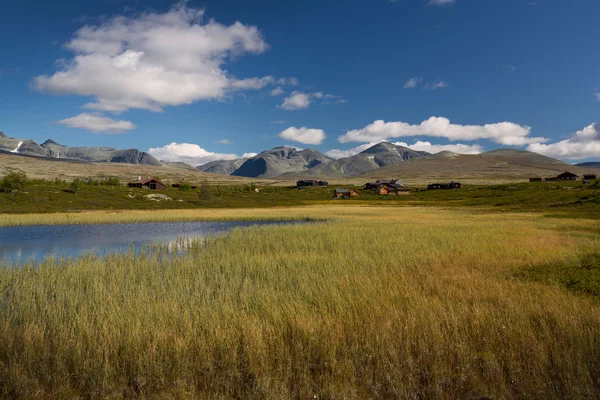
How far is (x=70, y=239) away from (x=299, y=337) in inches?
1317

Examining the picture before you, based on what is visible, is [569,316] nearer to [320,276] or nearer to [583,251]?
[320,276]

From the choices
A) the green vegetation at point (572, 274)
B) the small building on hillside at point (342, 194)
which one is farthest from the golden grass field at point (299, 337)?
the small building on hillside at point (342, 194)

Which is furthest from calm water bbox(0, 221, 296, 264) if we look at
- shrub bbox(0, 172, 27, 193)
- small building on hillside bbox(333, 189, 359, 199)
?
small building on hillside bbox(333, 189, 359, 199)

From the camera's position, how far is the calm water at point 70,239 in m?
27.7

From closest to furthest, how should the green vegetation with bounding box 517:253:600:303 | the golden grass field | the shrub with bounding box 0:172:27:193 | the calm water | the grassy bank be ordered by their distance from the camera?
the golden grass field → the green vegetation with bounding box 517:253:600:303 → the calm water → the grassy bank → the shrub with bounding box 0:172:27:193

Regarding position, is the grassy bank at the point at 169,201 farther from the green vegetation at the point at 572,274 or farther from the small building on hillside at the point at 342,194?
the small building on hillside at the point at 342,194

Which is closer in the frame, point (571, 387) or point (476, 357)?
point (571, 387)

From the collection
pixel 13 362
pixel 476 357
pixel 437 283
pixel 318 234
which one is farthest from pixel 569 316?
pixel 318 234

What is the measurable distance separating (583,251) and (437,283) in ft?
41.4

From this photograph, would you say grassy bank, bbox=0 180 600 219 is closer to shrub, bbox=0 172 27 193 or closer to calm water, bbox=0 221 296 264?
shrub, bbox=0 172 27 193

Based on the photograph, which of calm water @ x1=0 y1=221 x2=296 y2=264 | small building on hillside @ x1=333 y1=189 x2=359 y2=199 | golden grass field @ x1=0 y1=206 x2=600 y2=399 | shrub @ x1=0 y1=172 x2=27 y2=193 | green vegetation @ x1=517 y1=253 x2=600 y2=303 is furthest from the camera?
small building on hillside @ x1=333 y1=189 x2=359 y2=199

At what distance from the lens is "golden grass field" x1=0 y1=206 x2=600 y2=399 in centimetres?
794

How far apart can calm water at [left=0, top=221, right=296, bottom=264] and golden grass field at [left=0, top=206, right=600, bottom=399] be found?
455 inches

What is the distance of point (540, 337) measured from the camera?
936 centimetres
